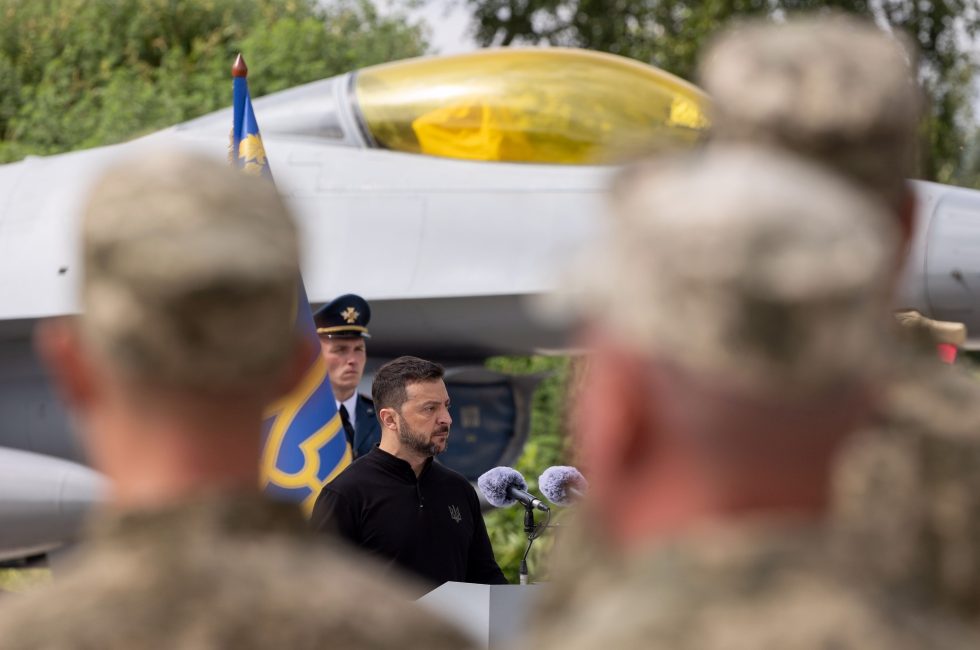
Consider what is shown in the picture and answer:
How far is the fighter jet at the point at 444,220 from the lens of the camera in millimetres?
8164

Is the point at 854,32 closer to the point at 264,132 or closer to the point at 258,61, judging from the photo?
the point at 264,132

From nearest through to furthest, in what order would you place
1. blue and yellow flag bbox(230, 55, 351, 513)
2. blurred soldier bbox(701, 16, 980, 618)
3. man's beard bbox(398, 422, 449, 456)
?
blurred soldier bbox(701, 16, 980, 618)
man's beard bbox(398, 422, 449, 456)
blue and yellow flag bbox(230, 55, 351, 513)

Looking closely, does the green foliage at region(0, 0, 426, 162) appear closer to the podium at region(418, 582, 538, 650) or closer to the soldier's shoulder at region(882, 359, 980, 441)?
the podium at region(418, 582, 538, 650)

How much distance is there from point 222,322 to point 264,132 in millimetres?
7766

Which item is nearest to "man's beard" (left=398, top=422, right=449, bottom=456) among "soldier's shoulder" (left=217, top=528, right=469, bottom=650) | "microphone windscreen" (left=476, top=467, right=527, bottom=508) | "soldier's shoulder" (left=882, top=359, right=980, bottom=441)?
"microphone windscreen" (left=476, top=467, right=527, bottom=508)

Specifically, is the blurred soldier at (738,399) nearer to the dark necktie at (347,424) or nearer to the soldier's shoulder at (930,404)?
the soldier's shoulder at (930,404)

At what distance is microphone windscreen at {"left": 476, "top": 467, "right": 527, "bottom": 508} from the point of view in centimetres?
499

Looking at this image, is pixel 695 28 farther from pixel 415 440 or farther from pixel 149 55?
pixel 415 440

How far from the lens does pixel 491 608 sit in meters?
3.92

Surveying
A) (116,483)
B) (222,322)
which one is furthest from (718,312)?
(116,483)

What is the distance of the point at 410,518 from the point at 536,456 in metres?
7.64

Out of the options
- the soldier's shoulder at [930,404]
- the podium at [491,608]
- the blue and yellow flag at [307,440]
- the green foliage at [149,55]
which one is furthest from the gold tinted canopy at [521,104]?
the green foliage at [149,55]

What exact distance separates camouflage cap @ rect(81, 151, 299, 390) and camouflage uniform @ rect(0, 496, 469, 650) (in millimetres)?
140

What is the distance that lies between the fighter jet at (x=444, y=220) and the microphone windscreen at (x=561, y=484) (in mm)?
3318
